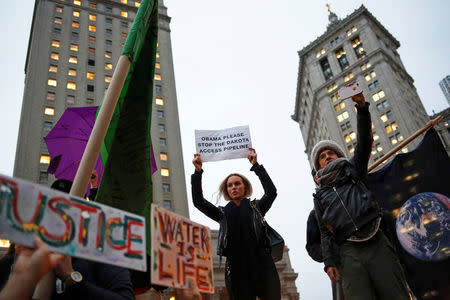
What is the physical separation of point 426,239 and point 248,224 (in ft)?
12.8

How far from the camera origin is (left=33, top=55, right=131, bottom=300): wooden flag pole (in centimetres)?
185

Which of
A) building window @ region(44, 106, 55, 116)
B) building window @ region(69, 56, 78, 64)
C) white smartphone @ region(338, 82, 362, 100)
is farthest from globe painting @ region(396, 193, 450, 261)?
building window @ region(69, 56, 78, 64)

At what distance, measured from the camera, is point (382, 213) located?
3721mm

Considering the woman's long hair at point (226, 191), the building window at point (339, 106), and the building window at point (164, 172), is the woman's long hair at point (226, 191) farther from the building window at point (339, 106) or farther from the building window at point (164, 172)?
the building window at point (339, 106)

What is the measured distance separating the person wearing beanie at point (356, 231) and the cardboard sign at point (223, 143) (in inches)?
57.6

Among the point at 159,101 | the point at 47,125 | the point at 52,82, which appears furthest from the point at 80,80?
the point at 159,101

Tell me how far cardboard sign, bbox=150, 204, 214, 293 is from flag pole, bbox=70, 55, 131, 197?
779 mm

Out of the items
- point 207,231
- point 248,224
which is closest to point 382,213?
point 248,224

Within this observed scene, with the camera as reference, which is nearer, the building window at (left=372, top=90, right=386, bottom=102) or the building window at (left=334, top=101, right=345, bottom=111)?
the building window at (left=372, top=90, right=386, bottom=102)

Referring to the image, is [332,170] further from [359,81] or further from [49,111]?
[359,81]

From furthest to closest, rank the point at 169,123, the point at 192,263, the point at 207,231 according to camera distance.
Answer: the point at 169,123 → the point at 207,231 → the point at 192,263

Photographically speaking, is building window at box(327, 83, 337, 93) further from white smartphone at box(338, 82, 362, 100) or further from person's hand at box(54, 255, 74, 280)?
person's hand at box(54, 255, 74, 280)

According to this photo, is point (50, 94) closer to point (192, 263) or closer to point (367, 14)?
point (192, 263)

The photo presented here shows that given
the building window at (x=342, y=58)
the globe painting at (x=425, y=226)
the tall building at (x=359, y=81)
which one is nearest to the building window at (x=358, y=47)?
the tall building at (x=359, y=81)
